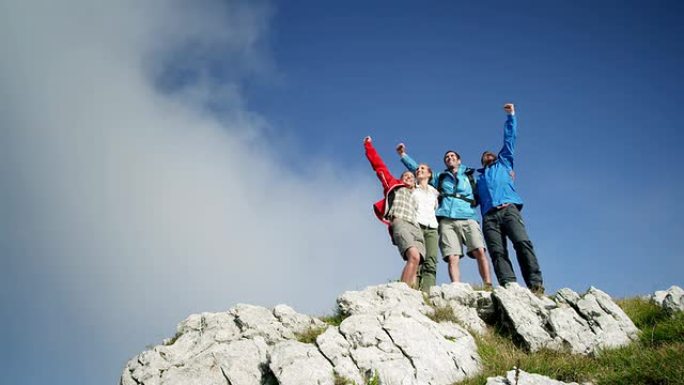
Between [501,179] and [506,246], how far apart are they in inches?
72.6

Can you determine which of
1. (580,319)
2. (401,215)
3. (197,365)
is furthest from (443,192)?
(197,365)

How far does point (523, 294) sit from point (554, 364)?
235cm

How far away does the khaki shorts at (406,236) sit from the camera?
460 inches

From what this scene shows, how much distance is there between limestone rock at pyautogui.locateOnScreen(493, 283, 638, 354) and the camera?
9.19 metres

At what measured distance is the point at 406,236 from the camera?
38.5ft

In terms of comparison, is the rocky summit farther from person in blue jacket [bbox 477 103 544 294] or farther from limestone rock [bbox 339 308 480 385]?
person in blue jacket [bbox 477 103 544 294]

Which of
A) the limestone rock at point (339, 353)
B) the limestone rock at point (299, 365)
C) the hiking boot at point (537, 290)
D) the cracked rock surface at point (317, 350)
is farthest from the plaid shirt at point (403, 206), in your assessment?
the limestone rock at point (299, 365)

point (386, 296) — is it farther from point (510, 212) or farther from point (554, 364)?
point (510, 212)

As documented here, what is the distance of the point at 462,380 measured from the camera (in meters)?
7.97

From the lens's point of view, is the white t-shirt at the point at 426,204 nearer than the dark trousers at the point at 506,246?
No

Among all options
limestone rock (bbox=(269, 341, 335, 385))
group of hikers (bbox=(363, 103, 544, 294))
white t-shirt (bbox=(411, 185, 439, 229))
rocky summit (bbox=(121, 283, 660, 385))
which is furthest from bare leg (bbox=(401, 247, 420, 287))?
limestone rock (bbox=(269, 341, 335, 385))

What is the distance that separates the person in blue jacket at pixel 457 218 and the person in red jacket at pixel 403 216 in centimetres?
90

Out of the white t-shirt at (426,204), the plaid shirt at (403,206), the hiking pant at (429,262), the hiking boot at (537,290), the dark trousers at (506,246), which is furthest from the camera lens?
the white t-shirt at (426,204)

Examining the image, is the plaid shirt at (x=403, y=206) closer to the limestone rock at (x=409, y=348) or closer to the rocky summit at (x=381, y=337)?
the rocky summit at (x=381, y=337)
